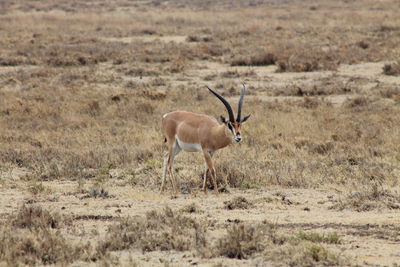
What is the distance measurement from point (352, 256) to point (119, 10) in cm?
5427

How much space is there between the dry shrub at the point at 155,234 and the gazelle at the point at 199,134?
1854mm

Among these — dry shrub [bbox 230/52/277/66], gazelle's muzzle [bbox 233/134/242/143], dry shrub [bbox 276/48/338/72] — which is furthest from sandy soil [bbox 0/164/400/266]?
dry shrub [bbox 230/52/277/66]

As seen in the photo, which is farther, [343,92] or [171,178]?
[343,92]

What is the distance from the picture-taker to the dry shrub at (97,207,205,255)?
745 cm

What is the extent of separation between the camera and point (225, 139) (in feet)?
33.3

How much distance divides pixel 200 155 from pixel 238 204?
382 cm

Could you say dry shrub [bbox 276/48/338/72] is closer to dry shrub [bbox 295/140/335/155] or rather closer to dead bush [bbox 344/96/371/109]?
dead bush [bbox 344/96/371/109]

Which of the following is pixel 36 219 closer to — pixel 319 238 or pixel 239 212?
pixel 239 212

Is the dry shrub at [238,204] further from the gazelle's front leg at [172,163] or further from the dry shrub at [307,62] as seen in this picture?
the dry shrub at [307,62]

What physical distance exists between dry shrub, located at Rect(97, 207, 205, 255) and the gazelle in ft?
6.08

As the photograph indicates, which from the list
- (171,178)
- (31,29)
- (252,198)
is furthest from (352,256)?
(31,29)

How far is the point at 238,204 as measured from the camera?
31.3 feet

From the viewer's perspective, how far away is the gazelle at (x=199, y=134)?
33.2ft

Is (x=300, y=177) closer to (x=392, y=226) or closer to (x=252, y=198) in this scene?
(x=252, y=198)
